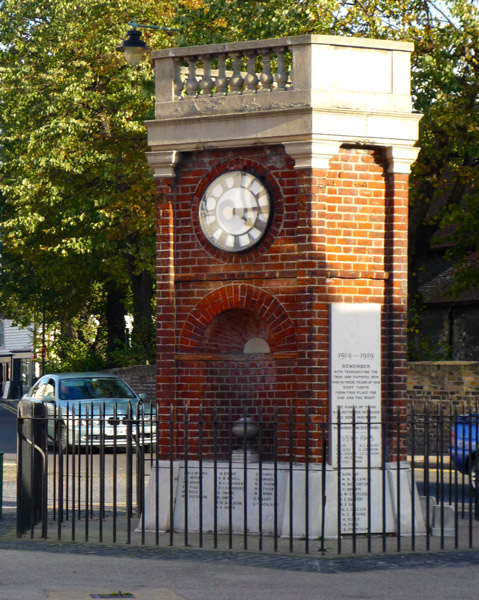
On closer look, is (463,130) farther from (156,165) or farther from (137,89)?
(156,165)

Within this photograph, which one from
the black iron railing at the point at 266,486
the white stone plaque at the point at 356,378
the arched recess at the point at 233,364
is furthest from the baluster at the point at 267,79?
the black iron railing at the point at 266,486

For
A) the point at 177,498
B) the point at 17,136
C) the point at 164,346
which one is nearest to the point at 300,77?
the point at 164,346

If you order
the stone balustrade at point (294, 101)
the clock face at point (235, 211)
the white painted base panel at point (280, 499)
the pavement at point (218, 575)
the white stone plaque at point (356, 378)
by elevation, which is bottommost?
the pavement at point (218, 575)

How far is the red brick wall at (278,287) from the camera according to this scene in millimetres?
12891

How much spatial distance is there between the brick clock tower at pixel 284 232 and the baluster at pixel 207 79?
21mm

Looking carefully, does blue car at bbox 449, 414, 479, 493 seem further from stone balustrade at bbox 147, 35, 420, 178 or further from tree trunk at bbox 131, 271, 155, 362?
Result: tree trunk at bbox 131, 271, 155, 362

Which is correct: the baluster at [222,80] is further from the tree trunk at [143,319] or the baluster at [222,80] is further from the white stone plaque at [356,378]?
the tree trunk at [143,319]

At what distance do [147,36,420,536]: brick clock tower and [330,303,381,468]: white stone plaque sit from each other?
0.02 m

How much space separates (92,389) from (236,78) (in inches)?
589

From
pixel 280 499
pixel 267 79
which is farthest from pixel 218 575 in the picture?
pixel 267 79

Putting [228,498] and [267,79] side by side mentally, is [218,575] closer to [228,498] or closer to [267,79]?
[228,498]

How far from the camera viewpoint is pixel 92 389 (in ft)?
88.7

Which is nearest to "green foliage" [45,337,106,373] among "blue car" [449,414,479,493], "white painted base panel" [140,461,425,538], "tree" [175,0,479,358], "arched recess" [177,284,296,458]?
"tree" [175,0,479,358]

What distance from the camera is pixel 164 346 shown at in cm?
1355
